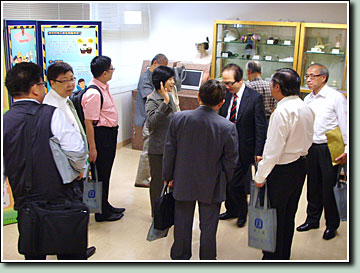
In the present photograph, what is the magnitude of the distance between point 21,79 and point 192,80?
412 cm

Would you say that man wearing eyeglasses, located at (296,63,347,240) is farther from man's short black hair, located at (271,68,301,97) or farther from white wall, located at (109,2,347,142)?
white wall, located at (109,2,347,142)

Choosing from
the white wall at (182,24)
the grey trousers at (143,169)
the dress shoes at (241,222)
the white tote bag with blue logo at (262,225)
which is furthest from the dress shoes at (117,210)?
the white wall at (182,24)

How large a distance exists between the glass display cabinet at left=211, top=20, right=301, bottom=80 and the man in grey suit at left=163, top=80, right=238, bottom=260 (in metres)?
3.48

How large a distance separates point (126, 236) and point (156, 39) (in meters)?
4.20

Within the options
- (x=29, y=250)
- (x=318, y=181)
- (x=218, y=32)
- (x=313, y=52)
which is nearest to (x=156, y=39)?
(x=218, y=32)

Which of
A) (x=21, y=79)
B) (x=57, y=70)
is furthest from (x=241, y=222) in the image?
(x=21, y=79)

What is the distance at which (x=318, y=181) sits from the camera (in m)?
3.60

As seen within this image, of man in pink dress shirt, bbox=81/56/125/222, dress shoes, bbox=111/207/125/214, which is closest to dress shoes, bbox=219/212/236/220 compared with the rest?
dress shoes, bbox=111/207/125/214

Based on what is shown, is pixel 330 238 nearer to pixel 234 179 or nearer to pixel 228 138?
pixel 234 179

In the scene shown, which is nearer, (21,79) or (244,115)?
(21,79)

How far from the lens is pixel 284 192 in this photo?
2.72 meters

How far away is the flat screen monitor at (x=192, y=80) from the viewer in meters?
6.09

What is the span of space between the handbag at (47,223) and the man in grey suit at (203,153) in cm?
69

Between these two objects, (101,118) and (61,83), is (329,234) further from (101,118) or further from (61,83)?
(61,83)
